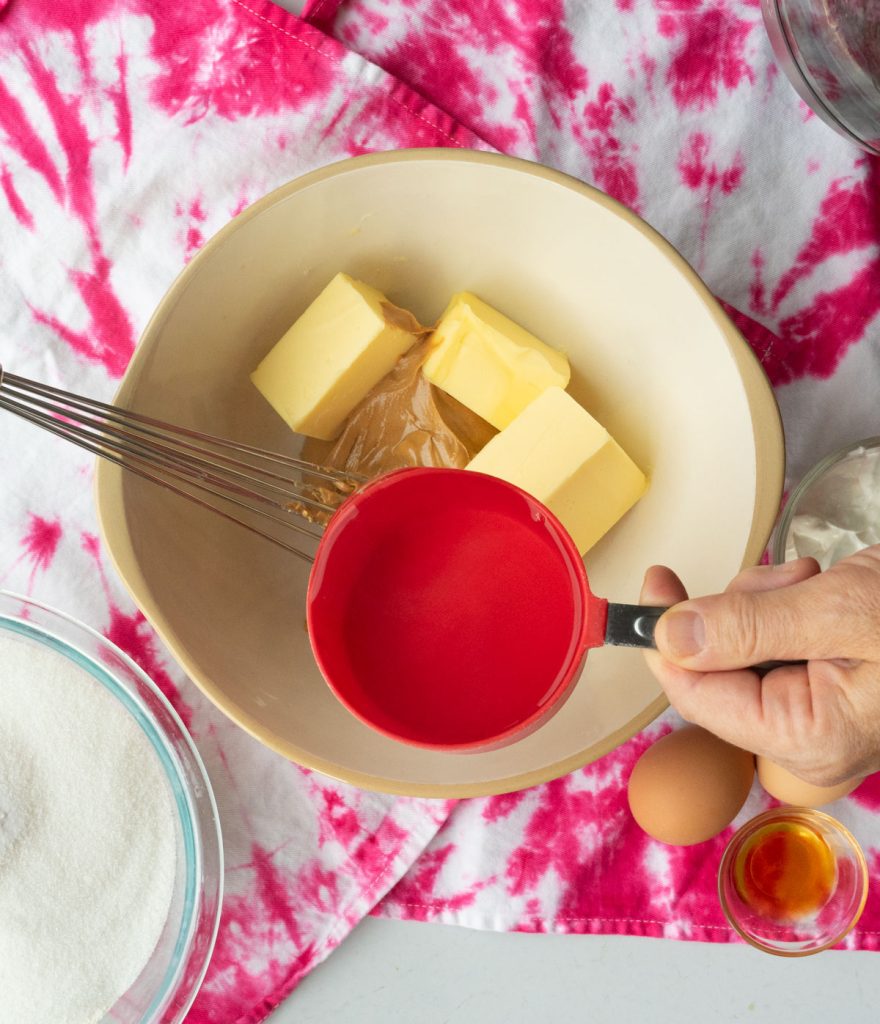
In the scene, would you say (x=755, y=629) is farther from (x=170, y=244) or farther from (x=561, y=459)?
(x=170, y=244)

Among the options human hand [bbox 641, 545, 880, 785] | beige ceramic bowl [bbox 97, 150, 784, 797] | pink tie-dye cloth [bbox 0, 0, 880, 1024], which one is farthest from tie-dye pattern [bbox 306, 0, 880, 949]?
human hand [bbox 641, 545, 880, 785]

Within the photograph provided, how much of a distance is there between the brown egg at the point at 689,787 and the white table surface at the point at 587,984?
160 millimetres

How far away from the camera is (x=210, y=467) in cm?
72

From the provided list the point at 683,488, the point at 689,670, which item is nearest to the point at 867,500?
the point at 683,488

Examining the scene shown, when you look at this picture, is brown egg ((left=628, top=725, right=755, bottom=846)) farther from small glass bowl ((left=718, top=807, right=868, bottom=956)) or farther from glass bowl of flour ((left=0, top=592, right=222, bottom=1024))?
glass bowl of flour ((left=0, top=592, right=222, bottom=1024))

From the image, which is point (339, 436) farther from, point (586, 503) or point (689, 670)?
point (689, 670)

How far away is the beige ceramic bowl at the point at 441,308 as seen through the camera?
28.1 inches

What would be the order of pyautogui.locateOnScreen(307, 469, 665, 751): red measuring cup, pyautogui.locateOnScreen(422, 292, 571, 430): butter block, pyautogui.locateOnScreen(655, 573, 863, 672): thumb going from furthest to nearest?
pyautogui.locateOnScreen(422, 292, 571, 430): butter block
pyautogui.locateOnScreen(307, 469, 665, 751): red measuring cup
pyautogui.locateOnScreen(655, 573, 863, 672): thumb

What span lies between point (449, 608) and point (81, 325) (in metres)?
0.44

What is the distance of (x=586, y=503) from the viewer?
78cm

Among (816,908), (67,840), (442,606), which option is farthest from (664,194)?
(67,840)

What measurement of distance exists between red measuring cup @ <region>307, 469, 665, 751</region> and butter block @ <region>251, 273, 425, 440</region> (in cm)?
13

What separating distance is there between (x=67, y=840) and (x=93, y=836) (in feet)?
0.07

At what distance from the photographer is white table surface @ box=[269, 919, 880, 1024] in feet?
3.00
